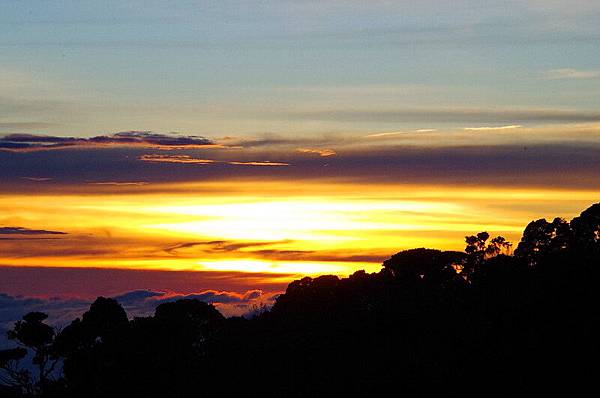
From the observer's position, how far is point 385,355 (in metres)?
71.9

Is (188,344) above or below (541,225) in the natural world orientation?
below

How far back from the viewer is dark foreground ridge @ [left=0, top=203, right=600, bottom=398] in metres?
65.1

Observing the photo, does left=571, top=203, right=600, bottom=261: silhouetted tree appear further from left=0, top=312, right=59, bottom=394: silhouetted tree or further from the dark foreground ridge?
left=0, top=312, right=59, bottom=394: silhouetted tree

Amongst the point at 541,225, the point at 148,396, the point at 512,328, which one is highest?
the point at 541,225

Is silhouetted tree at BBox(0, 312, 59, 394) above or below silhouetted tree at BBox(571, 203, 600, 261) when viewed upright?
below

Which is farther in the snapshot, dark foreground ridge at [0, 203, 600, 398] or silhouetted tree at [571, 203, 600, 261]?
silhouetted tree at [571, 203, 600, 261]

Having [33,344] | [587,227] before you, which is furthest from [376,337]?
[33,344]

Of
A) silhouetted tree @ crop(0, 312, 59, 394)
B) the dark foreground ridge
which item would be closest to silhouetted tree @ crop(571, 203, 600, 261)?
the dark foreground ridge

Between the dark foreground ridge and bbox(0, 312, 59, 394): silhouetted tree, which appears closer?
the dark foreground ridge

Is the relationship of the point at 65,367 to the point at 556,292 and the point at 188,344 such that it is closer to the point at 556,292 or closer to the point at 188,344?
the point at 188,344

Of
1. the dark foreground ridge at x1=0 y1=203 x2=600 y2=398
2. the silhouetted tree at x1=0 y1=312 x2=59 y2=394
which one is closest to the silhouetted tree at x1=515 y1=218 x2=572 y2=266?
the dark foreground ridge at x1=0 y1=203 x2=600 y2=398

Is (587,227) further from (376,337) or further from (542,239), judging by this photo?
(376,337)

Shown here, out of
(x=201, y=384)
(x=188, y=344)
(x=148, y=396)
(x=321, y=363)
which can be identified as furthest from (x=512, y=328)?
(x=188, y=344)

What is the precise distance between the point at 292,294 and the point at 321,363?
145 ft
